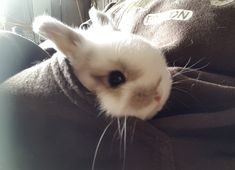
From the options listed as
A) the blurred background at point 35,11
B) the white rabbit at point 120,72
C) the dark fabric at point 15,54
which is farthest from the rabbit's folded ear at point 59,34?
the blurred background at point 35,11

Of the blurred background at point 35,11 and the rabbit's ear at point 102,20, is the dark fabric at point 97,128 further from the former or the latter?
the blurred background at point 35,11

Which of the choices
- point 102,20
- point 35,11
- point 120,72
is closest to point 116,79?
point 120,72

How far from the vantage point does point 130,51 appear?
20.8 inches

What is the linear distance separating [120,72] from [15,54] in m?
0.21

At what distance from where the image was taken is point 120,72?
0.53 meters

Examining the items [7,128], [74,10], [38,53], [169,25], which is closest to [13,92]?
[7,128]

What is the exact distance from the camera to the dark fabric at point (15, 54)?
0.62 metres

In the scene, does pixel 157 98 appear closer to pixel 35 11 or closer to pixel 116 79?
pixel 116 79

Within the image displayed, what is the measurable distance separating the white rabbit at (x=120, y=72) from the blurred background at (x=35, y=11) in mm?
1023

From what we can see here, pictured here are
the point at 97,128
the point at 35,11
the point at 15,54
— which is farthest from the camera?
the point at 35,11

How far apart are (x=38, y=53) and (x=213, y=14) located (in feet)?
1.04

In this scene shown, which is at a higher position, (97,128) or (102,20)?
(102,20)

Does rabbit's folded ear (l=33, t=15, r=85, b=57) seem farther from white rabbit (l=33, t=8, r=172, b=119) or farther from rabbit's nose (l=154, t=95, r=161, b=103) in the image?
rabbit's nose (l=154, t=95, r=161, b=103)

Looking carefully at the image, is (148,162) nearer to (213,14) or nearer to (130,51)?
(130,51)
